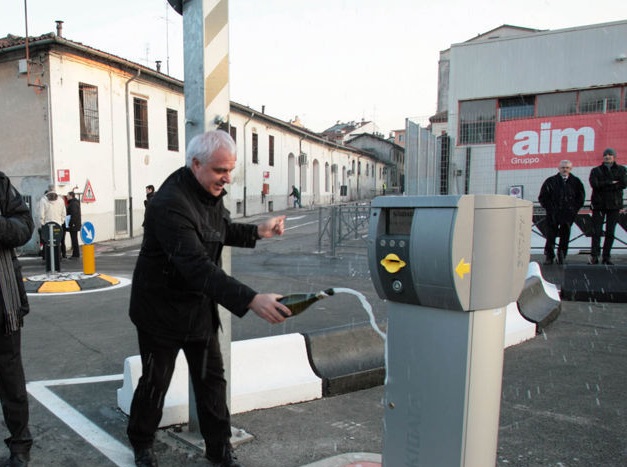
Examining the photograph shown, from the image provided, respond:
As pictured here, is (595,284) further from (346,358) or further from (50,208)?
(50,208)

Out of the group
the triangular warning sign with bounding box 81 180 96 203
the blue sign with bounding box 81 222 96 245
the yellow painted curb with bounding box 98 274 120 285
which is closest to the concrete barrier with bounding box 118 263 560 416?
the yellow painted curb with bounding box 98 274 120 285

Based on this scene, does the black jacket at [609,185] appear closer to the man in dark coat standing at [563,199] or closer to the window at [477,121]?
the man in dark coat standing at [563,199]

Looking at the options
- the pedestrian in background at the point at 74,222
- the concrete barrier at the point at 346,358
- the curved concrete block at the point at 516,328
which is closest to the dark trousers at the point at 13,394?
the concrete barrier at the point at 346,358

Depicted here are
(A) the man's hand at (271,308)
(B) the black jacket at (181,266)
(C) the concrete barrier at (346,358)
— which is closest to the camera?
(A) the man's hand at (271,308)

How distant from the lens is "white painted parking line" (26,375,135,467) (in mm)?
3039

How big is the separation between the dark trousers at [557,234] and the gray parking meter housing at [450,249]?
8415mm

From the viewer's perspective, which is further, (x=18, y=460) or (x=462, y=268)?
(x=18, y=460)

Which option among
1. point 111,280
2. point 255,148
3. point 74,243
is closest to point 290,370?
point 111,280

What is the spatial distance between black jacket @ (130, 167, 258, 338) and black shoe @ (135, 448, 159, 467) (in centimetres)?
72

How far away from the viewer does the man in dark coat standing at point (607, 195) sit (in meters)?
8.94

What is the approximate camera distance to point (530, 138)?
52.0ft

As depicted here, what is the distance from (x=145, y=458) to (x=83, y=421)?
0.88m

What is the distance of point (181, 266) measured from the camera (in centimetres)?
238

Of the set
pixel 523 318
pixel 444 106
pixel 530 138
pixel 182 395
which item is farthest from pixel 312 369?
pixel 444 106
